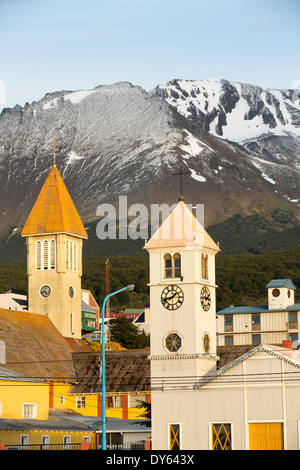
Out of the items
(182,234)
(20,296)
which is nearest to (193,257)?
(182,234)

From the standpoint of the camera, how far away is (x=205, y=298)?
62.9 metres

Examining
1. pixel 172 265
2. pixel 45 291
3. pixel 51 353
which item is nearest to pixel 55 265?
pixel 45 291

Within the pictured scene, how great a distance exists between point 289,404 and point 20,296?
9798cm

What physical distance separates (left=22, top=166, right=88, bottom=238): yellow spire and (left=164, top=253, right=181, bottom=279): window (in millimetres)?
29671

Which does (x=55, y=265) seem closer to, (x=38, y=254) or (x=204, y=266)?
(x=38, y=254)

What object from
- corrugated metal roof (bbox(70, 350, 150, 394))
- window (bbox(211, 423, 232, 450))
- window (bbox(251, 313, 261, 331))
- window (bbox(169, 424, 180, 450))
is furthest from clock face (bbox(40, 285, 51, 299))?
window (bbox(251, 313, 261, 331))

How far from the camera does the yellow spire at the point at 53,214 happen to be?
92.5 meters

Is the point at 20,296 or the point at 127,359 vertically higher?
the point at 20,296

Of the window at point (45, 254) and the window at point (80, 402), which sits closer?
the window at point (80, 402)

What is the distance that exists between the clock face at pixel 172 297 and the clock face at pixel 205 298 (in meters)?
1.37

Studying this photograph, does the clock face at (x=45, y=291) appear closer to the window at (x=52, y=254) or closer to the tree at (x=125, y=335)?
the window at (x=52, y=254)

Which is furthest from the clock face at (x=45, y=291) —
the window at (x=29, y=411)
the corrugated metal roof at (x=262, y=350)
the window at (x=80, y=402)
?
the corrugated metal roof at (x=262, y=350)
